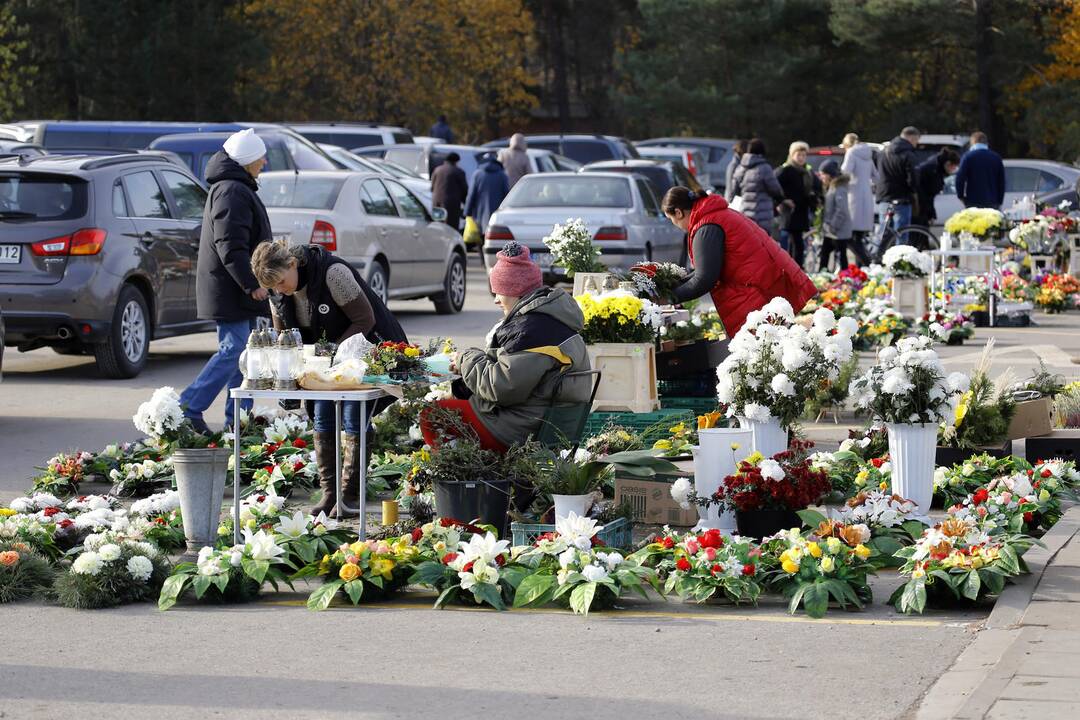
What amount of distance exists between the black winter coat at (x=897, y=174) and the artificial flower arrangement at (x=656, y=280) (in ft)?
42.2

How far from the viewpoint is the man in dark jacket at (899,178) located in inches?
906

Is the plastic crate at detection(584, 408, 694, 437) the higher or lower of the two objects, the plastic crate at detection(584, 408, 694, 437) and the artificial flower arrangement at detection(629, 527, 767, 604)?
the higher

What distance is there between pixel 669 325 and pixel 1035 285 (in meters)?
10.1

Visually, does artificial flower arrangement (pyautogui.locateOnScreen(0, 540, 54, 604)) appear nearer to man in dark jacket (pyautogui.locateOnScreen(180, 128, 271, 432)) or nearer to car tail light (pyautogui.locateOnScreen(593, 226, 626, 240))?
man in dark jacket (pyautogui.locateOnScreen(180, 128, 271, 432))

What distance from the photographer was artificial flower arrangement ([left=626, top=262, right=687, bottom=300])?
10625mm

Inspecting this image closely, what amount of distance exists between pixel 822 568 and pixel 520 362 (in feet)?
5.74

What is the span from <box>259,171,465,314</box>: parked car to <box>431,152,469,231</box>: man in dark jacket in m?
5.99

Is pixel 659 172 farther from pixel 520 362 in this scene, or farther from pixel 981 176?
pixel 520 362

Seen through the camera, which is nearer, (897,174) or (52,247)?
(52,247)

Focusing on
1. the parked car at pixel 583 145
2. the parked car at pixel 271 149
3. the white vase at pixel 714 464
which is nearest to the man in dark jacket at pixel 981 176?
the parked car at pixel 271 149

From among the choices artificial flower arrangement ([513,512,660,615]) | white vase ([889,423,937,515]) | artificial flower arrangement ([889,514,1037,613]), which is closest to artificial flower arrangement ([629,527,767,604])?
artificial flower arrangement ([513,512,660,615])

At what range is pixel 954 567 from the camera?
683cm

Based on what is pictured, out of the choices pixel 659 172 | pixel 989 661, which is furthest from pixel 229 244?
pixel 659 172

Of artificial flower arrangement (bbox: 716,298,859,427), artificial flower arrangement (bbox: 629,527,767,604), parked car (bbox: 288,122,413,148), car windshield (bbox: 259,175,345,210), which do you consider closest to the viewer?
artificial flower arrangement (bbox: 629,527,767,604)
